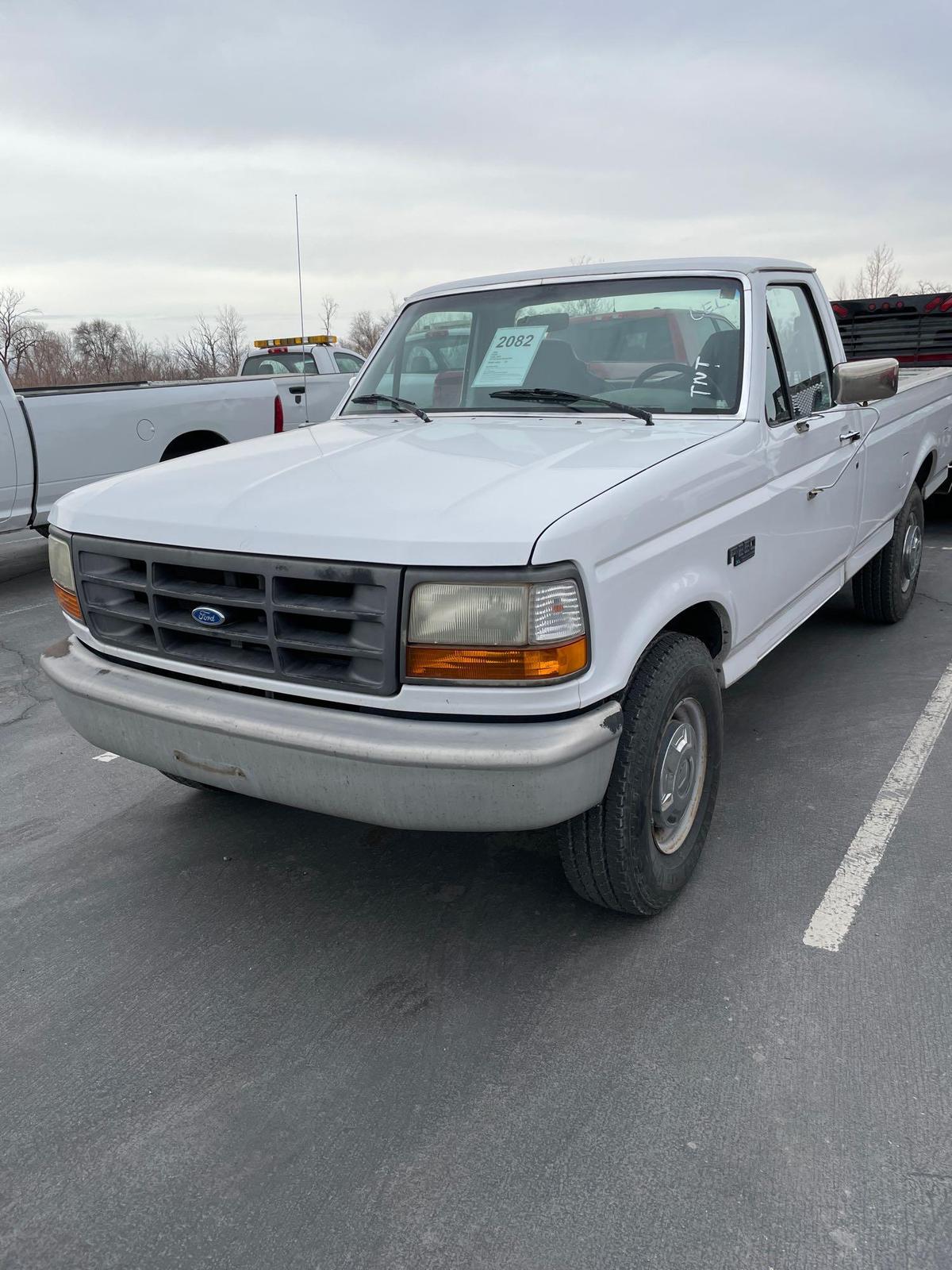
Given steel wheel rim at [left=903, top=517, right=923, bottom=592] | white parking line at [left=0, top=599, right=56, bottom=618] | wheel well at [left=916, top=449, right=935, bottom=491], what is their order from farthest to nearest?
1. white parking line at [left=0, top=599, right=56, bottom=618]
2. wheel well at [left=916, top=449, right=935, bottom=491]
3. steel wheel rim at [left=903, top=517, right=923, bottom=592]

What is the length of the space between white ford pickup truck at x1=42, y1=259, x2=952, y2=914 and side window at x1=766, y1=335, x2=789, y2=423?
19mm

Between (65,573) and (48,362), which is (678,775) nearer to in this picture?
(65,573)

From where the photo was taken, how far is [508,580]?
2.25m

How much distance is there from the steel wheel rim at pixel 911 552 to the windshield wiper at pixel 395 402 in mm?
3159

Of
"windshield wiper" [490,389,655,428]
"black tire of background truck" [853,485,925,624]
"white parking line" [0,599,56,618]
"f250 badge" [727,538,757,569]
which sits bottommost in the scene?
"white parking line" [0,599,56,618]

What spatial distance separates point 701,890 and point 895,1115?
3.23 ft

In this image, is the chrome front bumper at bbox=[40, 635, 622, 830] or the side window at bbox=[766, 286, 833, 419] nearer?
the chrome front bumper at bbox=[40, 635, 622, 830]

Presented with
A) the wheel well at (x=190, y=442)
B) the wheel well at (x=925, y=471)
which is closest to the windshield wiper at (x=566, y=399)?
the wheel well at (x=925, y=471)

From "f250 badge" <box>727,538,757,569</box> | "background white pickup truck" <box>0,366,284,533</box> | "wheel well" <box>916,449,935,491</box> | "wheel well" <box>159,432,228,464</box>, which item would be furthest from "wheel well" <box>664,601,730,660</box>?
"wheel well" <box>159,432,228,464</box>

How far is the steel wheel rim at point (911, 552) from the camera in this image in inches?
222

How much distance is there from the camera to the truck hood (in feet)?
7.68

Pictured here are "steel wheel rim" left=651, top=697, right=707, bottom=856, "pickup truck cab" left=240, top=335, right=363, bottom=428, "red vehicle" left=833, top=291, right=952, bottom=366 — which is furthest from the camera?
"pickup truck cab" left=240, top=335, right=363, bottom=428

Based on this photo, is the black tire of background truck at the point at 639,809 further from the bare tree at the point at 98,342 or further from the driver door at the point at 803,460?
the bare tree at the point at 98,342

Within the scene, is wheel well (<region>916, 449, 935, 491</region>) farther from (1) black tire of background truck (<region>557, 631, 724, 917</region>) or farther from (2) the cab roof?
(1) black tire of background truck (<region>557, 631, 724, 917</region>)
